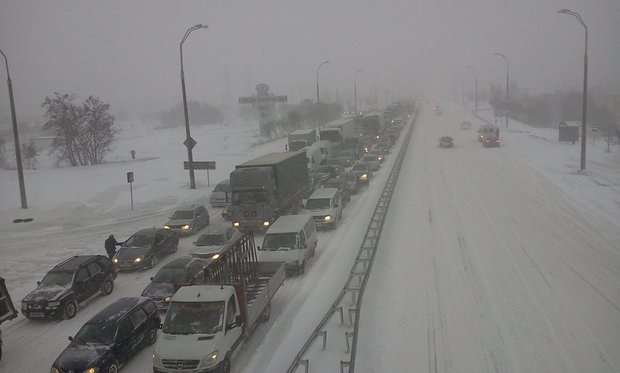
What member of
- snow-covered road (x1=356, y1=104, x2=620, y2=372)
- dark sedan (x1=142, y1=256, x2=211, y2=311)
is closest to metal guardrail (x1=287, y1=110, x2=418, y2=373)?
snow-covered road (x1=356, y1=104, x2=620, y2=372)

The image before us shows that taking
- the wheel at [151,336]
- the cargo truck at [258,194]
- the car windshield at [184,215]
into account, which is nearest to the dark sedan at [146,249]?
the car windshield at [184,215]

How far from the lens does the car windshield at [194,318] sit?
11523 mm

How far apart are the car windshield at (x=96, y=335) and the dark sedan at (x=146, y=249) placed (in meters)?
7.16

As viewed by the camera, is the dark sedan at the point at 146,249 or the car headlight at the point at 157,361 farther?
the dark sedan at the point at 146,249

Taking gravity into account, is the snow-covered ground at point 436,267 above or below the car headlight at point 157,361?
below

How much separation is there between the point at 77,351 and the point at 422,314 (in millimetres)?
8735

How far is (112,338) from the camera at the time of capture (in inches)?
462

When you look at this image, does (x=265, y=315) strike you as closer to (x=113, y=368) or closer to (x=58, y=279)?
(x=113, y=368)

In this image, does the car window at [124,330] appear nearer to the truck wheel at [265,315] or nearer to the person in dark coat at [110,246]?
the truck wheel at [265,315]

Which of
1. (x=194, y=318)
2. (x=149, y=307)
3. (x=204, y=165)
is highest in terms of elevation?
(x=204, y=165)

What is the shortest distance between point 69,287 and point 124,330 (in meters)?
4.31

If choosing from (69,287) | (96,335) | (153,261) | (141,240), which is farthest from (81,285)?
(141,240)

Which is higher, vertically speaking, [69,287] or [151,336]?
[69,287]

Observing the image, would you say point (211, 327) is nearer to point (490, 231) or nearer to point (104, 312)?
point (104, 312)
